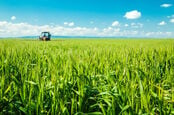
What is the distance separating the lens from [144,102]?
1393 millimetres

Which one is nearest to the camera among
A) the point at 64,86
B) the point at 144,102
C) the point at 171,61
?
the point at 144,102

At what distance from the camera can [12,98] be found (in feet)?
5.81

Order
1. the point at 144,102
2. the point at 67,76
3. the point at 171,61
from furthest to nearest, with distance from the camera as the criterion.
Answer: the point at 171,61 < the point at 67,76 < the point at 144,102

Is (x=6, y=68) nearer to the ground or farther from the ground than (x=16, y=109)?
farther from the ground

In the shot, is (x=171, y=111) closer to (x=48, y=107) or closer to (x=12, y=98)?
(x=48, y=107)

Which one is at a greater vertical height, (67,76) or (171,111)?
(67,76)

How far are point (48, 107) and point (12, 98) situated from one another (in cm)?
37

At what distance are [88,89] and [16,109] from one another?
2.19ft

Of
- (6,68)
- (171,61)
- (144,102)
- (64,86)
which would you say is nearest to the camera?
(144,102)

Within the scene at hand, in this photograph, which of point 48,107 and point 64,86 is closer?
point 48,107

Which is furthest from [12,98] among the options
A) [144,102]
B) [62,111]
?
[144,102]

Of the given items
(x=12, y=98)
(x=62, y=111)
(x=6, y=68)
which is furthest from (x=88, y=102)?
(x=6, y=68)

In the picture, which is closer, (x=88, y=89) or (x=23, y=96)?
(x=23, y=96)

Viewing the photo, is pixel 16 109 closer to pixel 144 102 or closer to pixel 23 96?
pixel 23 96
